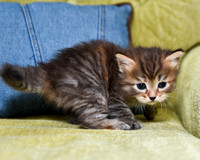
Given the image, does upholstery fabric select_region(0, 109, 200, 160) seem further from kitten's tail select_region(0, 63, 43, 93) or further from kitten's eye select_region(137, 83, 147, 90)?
kitten's eye select_region(137, 83, 147, 90)

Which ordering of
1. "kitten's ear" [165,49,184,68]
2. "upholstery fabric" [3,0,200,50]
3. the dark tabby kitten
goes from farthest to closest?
"upholstery fabric" [3,0,200,50] < "kitten's ear" [165,49,184,68] < the dark tabby kitten

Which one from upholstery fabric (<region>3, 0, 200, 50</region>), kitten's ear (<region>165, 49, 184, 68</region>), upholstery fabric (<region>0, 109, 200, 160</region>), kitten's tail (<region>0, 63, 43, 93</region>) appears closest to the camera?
upholstery fabric (<region>0, 109, 200, 160</region>)

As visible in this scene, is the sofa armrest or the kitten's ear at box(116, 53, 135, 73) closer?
the sofa armrest

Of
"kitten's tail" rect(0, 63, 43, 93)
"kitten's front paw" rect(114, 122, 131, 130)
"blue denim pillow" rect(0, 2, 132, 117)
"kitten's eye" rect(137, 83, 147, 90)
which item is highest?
"blue denim pillow" rect(0, 2, 132, 117)

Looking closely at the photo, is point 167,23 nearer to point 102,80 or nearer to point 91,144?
point 102,80

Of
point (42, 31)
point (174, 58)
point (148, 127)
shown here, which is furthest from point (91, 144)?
point (42, 31)

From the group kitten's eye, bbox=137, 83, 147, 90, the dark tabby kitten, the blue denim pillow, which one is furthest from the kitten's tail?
kitten's eye, bbox=137, 83, 147, 90

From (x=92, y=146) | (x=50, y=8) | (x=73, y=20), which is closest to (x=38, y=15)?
(x=50, y=8)
